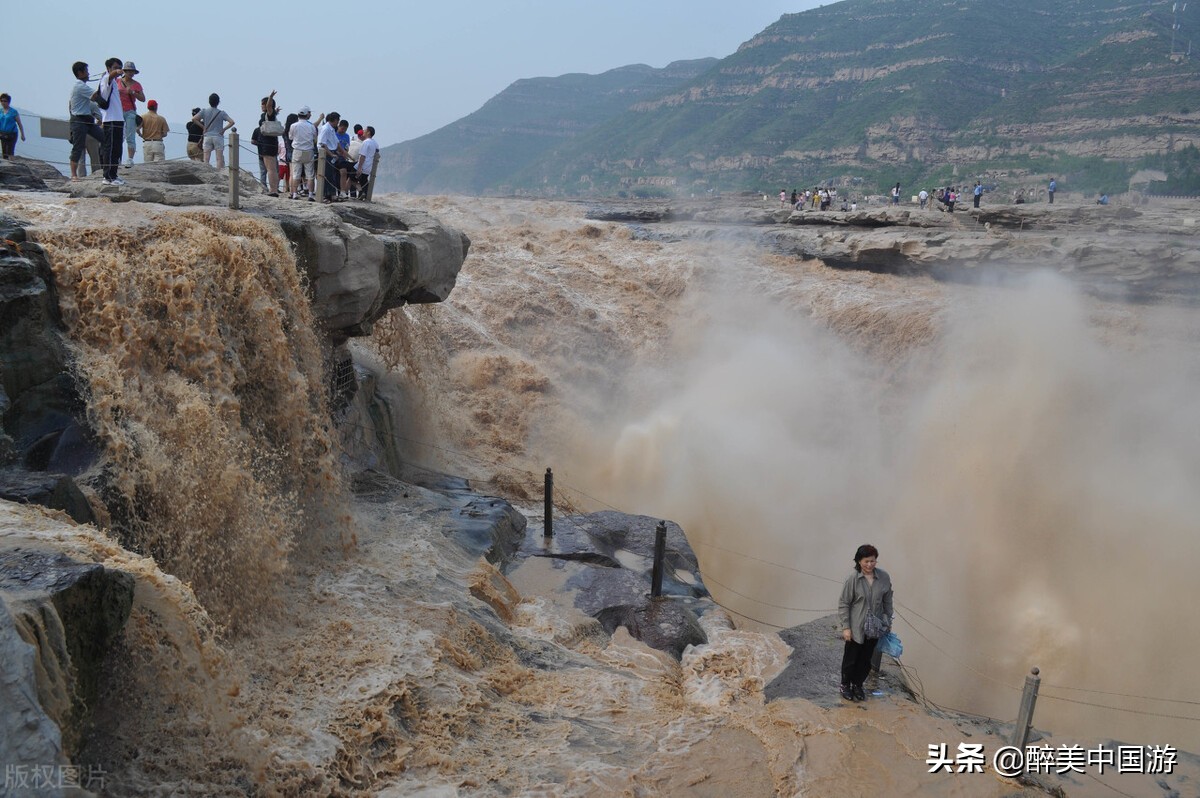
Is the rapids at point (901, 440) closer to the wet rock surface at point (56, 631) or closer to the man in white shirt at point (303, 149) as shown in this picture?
the man in white shirt at point (303, 149)

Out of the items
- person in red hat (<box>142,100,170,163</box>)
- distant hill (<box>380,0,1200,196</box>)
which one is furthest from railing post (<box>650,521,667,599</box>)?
distant hill (<box>380,0,1200,196</box>)

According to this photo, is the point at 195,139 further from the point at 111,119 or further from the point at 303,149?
the point at 111,119

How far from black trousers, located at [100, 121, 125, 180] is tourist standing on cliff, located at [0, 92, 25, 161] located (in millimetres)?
2100

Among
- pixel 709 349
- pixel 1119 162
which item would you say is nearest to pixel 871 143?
pixel 1119 162

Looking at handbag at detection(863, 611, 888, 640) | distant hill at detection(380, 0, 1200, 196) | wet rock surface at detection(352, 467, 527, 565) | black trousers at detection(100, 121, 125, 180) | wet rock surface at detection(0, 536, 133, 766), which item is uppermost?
distant hill at detection(380, 0, 1200, 196)

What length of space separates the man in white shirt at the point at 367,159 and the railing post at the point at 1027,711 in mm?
10554

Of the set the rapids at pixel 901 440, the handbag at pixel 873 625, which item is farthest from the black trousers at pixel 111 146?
the handbag at pixel 873 625

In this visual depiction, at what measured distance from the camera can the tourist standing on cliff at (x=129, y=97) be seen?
10.0 meters

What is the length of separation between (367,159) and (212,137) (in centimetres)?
206

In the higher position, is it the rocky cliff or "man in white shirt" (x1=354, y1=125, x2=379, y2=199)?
"man in white shirt" (x1=354, y1=125, x2=379, y2=199)

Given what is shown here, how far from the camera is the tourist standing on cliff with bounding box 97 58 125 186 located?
9094mm

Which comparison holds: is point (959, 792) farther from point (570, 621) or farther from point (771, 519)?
point (771, 519)

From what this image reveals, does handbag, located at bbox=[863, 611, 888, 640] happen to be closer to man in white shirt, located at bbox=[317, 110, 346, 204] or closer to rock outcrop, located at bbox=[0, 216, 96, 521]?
rock outcrop, located at bbox=[0, 216, 96, 521]

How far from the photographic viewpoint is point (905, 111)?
5534 cm
